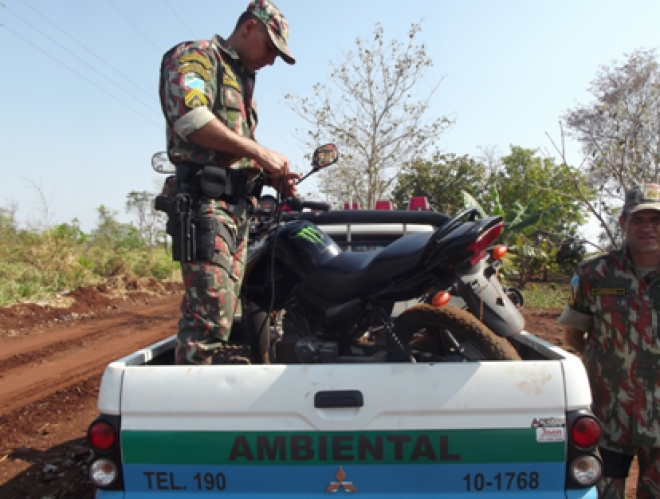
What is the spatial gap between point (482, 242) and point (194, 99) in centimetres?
141

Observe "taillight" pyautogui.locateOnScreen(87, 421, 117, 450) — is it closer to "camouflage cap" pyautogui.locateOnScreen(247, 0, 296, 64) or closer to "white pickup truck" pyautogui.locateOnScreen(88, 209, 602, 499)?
"white pickup truck" pyautogui.locateOnScreen(88, 209, 602, 499)

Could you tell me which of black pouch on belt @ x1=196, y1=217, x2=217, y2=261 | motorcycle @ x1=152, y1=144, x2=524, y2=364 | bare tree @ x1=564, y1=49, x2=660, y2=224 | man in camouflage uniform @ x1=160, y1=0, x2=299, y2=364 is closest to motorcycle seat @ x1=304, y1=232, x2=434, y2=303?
motorcycle @ x1=152, y1=144, x2=524, y2=364

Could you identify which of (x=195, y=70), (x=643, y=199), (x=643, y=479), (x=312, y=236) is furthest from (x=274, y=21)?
(x=643, y=479)

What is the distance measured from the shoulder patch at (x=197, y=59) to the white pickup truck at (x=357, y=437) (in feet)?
4.89

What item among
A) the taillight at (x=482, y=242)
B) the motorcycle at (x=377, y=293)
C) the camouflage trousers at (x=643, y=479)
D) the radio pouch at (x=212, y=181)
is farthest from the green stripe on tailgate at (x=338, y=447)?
the radio pouch at (x=212, y=181)

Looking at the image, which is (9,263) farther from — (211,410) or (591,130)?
(591,130)

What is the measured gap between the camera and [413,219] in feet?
11.3

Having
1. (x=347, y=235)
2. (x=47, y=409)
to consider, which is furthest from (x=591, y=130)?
(x=47, y=409)

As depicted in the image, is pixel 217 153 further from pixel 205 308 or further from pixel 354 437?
pixel 354 437

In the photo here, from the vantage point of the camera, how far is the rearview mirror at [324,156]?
2.68 metres

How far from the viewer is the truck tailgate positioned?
168 centimetres

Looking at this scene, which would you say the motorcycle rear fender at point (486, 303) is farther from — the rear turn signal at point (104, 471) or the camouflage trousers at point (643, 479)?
the rear turn signal at point (104, 471)

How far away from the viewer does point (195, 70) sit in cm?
241

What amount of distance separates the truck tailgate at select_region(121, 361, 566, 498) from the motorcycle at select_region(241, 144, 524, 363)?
1.81ft
